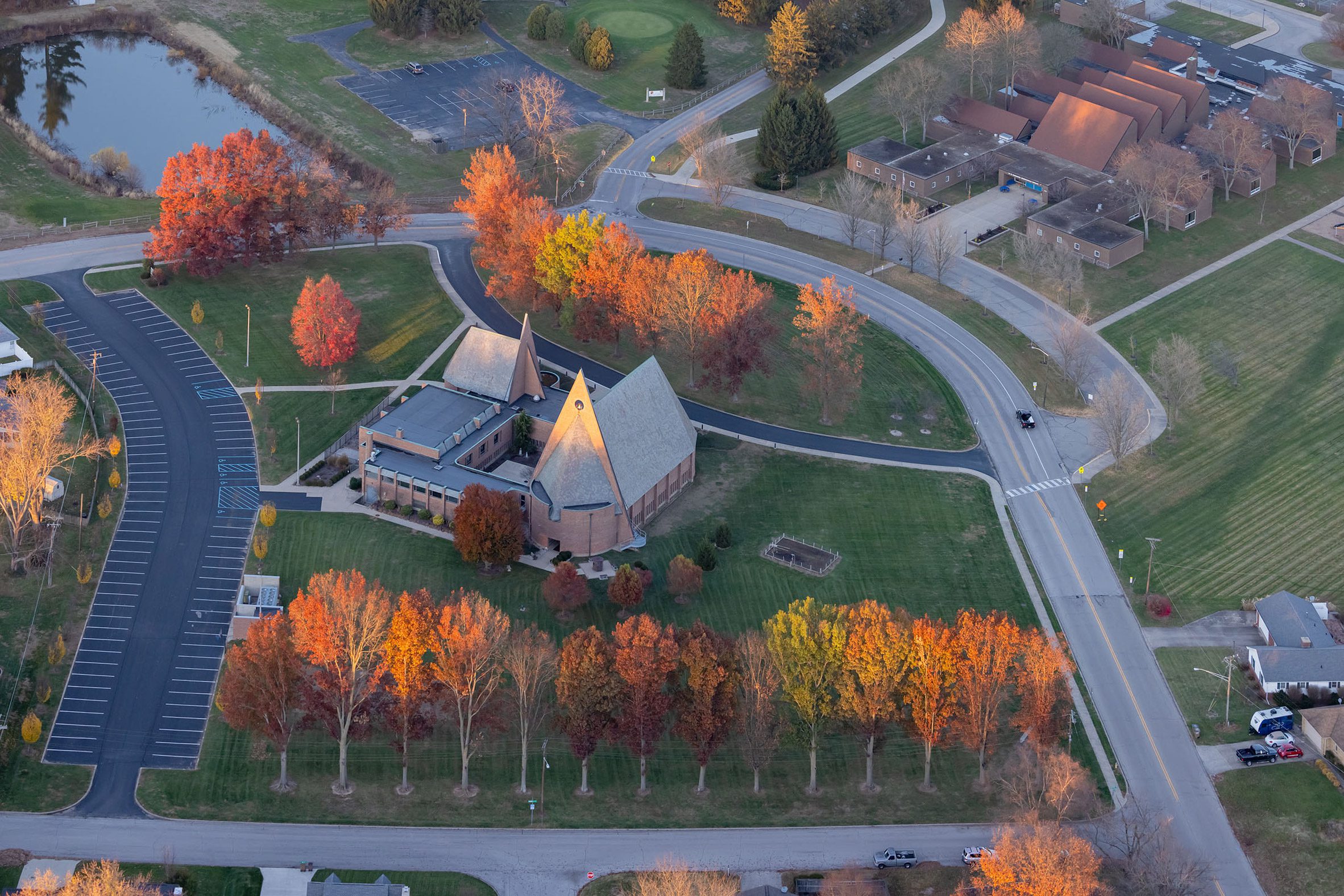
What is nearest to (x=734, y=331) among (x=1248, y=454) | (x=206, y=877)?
(x=1248, y=454)

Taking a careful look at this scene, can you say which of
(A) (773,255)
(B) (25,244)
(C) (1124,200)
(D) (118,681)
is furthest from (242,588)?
(C) (1124,200)

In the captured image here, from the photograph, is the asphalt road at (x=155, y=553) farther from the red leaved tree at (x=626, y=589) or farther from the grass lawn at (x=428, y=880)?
the red leaved tree at (x=626, y=589)

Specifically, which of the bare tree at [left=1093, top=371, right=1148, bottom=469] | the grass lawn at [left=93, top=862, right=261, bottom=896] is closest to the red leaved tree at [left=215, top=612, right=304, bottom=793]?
the grass lawn at [left=93, top=862, right=261, bottom=896]

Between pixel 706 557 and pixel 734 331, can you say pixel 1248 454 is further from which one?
pixel 706 557

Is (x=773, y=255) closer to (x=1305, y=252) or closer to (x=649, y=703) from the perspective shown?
(x=1305, y=252)

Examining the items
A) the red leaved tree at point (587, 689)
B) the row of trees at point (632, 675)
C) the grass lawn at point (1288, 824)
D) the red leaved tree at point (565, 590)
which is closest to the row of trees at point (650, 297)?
the red leaved tree at point (565, 590)

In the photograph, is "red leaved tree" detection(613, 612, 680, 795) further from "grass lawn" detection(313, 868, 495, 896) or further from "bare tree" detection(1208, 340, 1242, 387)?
"bare tree" detection(1208, 340, 1242, 387)
